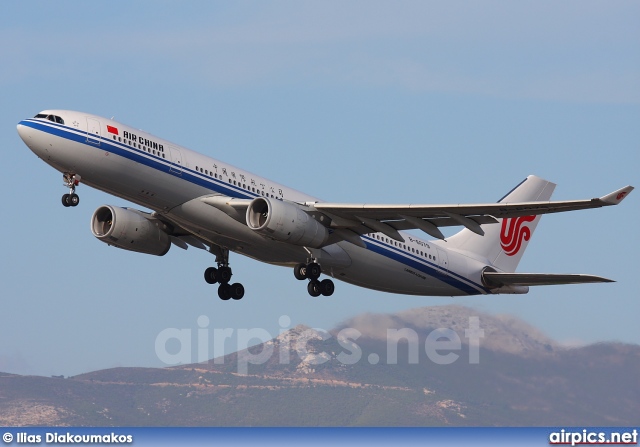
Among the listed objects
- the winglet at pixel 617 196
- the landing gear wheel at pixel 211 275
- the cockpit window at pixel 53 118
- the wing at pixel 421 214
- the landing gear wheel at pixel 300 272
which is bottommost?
the landing gear wheel at pixel 300 272

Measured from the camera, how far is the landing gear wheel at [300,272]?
4219 centimetres

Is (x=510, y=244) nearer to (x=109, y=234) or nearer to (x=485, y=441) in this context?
(x=109, y=234)

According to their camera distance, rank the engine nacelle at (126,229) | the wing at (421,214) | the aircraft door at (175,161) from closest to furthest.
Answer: the wing at (421,214) → the aircraft door at (175,161) → the engine nacelle at (126,229)

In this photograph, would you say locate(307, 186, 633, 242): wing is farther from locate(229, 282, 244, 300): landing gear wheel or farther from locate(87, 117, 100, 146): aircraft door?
locate(87, 117, 100, 146): aircraft door

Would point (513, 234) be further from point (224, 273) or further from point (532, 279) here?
point (224, 273)

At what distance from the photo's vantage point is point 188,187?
38.7 meters

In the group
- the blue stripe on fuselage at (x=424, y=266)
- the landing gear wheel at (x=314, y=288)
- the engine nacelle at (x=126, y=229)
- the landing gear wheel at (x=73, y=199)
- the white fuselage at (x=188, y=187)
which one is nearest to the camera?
the white fuselage at (x=188, y=187)

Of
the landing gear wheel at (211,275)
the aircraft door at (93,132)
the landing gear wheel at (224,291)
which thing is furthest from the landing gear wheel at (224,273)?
the aircraft door at (93,132)

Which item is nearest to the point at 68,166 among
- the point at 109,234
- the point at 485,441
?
the point at 109,234

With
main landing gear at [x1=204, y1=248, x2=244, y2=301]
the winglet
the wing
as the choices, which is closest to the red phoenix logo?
the wing

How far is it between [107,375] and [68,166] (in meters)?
111

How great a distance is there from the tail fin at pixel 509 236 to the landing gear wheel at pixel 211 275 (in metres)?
11.0

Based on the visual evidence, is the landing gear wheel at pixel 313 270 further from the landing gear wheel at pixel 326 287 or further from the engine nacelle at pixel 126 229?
the engine nacelle at pixel 126 229

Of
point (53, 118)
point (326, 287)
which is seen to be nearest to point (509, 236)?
point (326, 287)
